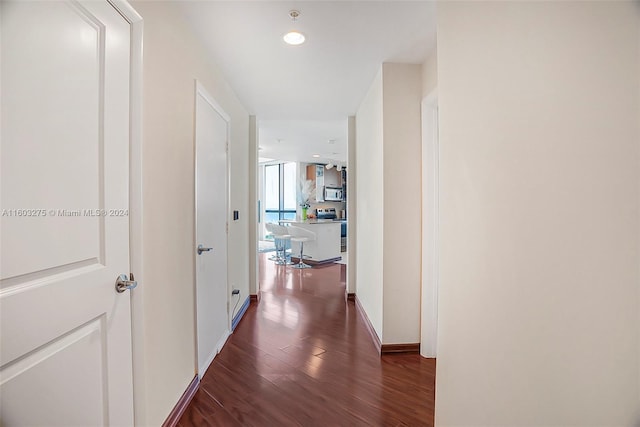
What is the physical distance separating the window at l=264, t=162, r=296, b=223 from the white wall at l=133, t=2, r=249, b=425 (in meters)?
7.58

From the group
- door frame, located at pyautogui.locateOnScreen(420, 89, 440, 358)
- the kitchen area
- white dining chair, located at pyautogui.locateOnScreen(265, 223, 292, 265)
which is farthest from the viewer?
the kitchen area

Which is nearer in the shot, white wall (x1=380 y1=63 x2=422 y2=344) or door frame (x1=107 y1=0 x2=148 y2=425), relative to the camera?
door frame (x1=107 y1=0 x2=148 y2=425)

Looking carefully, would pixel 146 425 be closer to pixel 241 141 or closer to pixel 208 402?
pixel 208 402

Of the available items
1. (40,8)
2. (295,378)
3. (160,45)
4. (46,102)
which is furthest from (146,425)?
(160,45)

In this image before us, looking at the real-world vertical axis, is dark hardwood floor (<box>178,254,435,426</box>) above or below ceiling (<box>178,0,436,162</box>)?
below

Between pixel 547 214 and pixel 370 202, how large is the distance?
234 cm

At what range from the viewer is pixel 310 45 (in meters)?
2.13

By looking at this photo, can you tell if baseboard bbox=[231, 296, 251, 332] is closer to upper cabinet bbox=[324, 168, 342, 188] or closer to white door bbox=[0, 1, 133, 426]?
white door bbox=[0, 1, 133, 426]

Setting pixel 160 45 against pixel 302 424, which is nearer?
pixel 160 45

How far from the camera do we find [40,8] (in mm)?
854

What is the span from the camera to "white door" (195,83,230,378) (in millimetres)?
2076

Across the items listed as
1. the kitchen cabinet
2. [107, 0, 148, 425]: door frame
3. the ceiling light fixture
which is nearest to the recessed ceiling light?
A: the ceiling light fixture

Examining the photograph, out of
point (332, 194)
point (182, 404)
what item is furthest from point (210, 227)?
point (332, 194)

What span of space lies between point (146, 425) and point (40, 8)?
66.6 inches
